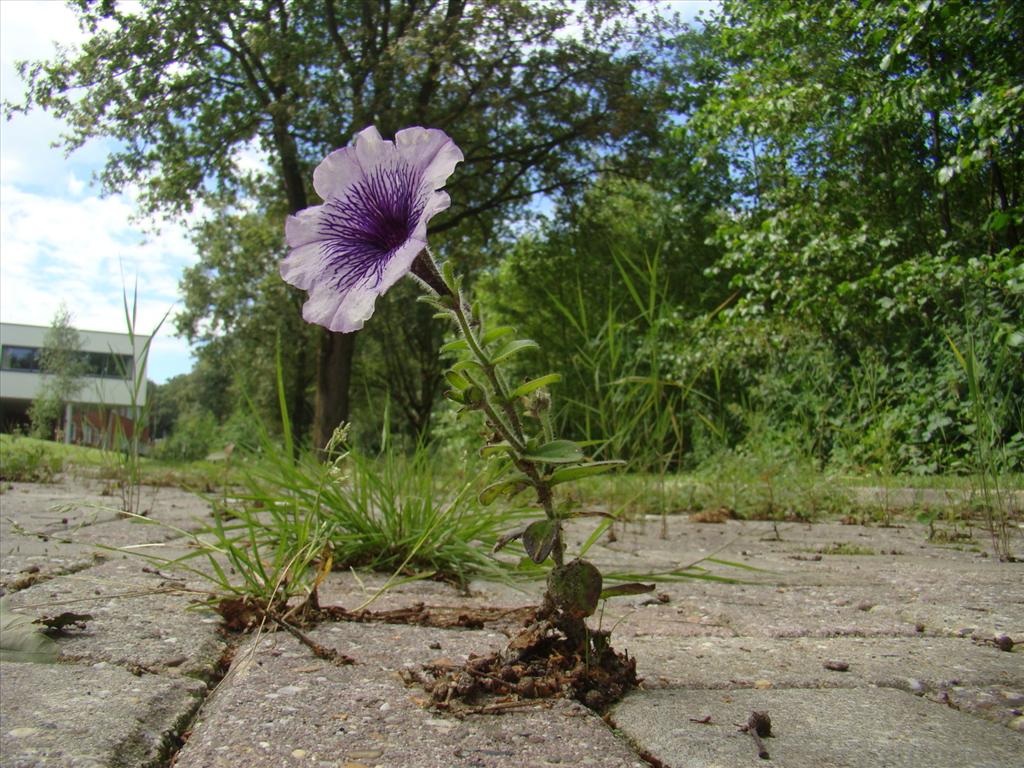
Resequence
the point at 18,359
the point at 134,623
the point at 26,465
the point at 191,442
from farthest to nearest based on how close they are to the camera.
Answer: the point at 18,359 < the point at 191,442 < the point at 26,465 < the point at 134,623

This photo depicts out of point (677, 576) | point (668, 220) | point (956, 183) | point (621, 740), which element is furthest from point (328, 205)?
point (668, 220)

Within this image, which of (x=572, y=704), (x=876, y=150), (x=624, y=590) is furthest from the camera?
(x=876, y=150)

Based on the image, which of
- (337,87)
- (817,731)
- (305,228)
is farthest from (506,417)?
(337,87)

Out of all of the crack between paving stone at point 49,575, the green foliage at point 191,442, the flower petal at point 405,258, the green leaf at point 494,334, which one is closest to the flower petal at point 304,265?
the flower petal at point 405,258

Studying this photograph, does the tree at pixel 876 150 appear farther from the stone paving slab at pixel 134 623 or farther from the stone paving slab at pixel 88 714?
the stone paving slab at pixel 88 714

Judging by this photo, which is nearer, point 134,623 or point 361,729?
point 361,729

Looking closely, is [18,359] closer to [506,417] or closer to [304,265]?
[304,265]
